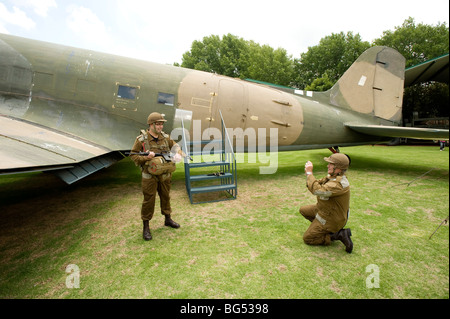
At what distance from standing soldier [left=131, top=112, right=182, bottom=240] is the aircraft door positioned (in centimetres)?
288

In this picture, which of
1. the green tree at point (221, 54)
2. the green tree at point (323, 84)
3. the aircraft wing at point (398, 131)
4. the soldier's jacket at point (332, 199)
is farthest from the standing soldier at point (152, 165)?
the green tree at point (221, 54)

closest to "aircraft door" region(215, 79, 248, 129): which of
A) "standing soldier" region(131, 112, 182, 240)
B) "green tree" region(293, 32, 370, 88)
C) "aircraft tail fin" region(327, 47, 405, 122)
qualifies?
"standing soldier" region(131, 112, 182, 240)

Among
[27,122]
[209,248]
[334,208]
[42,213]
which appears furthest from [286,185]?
[27,122]

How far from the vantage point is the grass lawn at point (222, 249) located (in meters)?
2.37

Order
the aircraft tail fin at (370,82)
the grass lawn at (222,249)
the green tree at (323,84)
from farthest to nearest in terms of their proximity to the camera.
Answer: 1. the green tree at (323,84)
2. the aircraft tail fin at (370,82)
3. the grass lawn at (222,249)

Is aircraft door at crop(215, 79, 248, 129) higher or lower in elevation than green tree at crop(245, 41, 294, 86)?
lower

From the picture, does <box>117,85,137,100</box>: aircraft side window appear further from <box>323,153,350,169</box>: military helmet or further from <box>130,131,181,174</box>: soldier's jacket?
<box>323,153,350,169</box>: military helmet

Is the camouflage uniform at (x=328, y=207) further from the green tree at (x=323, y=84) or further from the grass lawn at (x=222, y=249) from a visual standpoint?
the green tree at (x=323, y=84)

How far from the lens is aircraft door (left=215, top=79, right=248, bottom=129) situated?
20.6ft

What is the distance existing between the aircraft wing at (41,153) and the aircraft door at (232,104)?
3.32 metres

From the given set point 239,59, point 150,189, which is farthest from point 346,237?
point 239,59

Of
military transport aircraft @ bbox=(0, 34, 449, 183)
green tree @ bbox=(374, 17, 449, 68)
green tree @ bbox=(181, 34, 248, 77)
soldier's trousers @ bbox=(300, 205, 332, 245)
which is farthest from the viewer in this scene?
green tree @ bbox=(181, 34, 248, 77)

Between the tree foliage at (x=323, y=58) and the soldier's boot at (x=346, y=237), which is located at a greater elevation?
the tree foliage at (x=323, y=58)

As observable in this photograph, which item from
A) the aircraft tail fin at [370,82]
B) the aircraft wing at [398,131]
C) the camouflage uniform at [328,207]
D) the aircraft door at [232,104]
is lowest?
the camouflage uniform at [328,207]
